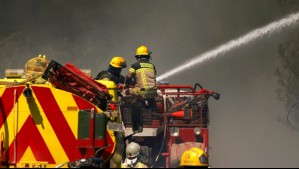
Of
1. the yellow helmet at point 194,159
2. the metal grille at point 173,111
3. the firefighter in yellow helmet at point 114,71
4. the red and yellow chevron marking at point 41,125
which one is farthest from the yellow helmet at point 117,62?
the yellow helmet at point 194,159

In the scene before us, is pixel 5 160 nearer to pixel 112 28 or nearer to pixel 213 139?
pixel 213 139

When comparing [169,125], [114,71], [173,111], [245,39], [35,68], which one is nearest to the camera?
[35,68]

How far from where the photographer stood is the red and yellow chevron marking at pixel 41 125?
8.38m

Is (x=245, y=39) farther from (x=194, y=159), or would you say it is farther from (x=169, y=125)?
(x=194, y=159)

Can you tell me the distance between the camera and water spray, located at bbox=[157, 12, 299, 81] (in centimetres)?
2633

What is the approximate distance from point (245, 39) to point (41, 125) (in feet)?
64.1

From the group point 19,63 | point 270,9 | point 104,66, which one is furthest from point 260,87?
point 19,63

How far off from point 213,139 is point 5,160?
47.5ft

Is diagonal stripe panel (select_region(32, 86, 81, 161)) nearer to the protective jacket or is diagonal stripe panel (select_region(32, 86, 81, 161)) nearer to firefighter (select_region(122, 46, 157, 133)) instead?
firefighter (select_region(122, 46, 157, 133))

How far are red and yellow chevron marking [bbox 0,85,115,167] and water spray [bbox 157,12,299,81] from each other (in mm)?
17188

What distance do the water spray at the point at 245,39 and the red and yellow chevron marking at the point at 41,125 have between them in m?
17.2

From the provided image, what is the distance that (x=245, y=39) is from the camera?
27438mm

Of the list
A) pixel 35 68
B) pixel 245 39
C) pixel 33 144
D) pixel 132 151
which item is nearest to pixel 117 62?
pixel 132 151

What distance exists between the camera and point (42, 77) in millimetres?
8719
